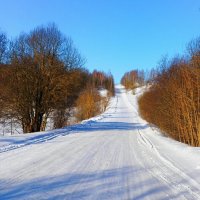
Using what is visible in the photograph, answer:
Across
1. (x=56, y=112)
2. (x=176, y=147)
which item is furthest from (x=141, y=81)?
(x=176, y=147)

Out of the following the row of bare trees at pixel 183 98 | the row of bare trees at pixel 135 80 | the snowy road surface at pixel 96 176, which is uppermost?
the row of bare trees at pixel 135 80

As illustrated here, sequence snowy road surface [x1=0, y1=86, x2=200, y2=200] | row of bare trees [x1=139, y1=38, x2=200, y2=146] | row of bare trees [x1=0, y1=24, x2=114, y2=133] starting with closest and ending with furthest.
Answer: snowy road surface [x1=0, y1=86, x2=200, y2=200], row of bare trees [x1=139, y1=38, x2=200, y2=146], row of bare trees [x1=0, y1=24, x2=114, y2=133]

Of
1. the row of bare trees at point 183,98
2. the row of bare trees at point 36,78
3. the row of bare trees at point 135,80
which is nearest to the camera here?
the row of bare trees at point 183,98

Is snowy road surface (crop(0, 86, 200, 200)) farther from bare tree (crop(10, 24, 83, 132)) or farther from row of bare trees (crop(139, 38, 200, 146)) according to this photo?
bare tree (crop(10, 24, 83, 132))

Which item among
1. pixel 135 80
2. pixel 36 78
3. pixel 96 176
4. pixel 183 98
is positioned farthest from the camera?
pixel 135 80

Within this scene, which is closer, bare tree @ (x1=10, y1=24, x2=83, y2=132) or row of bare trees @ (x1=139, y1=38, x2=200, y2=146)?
row of bare trees @ (x1=139, y1=38, x2=200, y2=146)

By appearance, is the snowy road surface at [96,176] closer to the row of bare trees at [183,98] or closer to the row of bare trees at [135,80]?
the row of bare trees at [183,98]

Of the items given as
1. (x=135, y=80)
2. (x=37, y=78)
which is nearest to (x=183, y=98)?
(x=37, y=78)

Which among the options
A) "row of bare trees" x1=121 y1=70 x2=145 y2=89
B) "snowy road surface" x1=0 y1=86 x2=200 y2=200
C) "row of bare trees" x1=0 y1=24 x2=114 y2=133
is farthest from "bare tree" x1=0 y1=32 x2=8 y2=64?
"row of bare trees" x1=121 y1=70 x2=145 y2=89

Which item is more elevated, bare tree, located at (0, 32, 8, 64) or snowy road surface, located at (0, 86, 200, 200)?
bare tree, located at (0, 32, 8, 64)

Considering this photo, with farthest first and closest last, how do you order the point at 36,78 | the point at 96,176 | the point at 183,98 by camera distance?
the point at 36,78, the point at 183,98, the point at 96,176

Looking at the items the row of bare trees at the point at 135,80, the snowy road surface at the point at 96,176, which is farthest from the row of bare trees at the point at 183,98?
the row of bare trees at the point at 135,80

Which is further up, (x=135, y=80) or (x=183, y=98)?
(x=135, y=80)

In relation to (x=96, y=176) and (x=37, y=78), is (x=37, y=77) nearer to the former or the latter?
(x=37, y=78)
